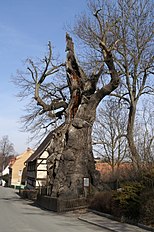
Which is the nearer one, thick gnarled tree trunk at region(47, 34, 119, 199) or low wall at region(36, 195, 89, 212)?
low wall at region(36, 195, 89, 212)

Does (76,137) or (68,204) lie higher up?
(76,137)

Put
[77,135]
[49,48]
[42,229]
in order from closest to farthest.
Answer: [42,229] < [77,135] < [49,48]

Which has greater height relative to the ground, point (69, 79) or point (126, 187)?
point (69, 79)

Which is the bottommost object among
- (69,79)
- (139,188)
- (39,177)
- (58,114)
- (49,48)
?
(139,188)

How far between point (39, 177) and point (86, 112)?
2637cm

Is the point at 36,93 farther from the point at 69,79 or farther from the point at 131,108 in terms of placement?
the point at 131,108

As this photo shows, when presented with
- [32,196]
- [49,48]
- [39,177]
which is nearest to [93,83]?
[49,48]

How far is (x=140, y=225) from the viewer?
15.3 metres

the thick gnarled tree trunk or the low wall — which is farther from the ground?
the thick gnarled tree trunk

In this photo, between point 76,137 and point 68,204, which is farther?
point 76,137

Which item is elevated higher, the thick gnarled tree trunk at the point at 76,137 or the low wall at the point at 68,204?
the thick gnarled tree trunk at the point at 76,137

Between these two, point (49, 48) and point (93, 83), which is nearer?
point (93, 83)

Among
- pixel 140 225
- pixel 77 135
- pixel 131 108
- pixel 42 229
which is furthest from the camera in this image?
pixel 131 108

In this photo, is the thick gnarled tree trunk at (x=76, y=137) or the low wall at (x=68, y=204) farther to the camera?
the thick gnarled tree trunk at (x=76, y=137)
